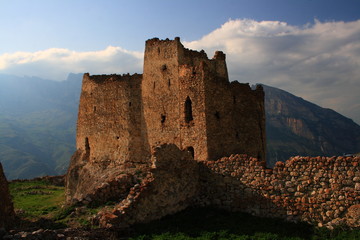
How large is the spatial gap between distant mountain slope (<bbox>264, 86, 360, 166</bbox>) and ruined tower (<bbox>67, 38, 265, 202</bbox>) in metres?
66.5

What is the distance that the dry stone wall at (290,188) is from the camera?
543 inches

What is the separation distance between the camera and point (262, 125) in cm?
2464

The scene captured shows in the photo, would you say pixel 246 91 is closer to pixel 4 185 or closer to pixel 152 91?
pixel 152 91

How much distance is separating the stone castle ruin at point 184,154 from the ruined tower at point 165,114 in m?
0.07

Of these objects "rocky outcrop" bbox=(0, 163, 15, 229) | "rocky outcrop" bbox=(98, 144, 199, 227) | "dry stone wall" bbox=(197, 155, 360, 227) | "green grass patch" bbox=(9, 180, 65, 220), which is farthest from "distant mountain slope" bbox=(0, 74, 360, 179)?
"rocky outcrop" bbox=(0, 163, 15, 229)

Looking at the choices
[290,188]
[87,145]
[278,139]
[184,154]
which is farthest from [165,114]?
[278,139]

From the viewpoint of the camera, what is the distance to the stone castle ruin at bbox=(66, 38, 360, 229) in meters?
14.8

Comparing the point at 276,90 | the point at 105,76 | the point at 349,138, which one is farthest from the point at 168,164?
the point at 276,90

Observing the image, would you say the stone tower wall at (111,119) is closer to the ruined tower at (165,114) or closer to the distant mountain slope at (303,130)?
the ruined tower at (165,114)

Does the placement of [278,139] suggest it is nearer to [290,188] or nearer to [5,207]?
[290,188]

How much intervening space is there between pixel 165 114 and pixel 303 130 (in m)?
96.7

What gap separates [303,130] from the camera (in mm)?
111250

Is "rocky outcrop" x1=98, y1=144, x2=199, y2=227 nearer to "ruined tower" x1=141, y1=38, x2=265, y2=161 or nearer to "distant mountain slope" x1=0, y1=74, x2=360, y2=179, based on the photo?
"ruined tower" x1=141, y1=38, x2=265, y2=161

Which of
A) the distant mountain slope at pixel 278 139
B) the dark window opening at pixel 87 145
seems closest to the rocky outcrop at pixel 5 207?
the dark window opening at pixel 87 145
